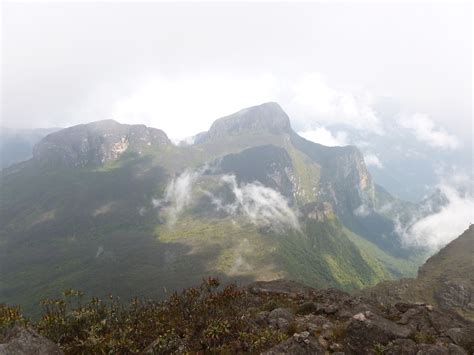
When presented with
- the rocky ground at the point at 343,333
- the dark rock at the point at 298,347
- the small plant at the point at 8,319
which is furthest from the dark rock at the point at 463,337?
the small plant at the point at 8,319

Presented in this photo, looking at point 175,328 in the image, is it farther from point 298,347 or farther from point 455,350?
point 455,350

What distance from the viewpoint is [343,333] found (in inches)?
2122

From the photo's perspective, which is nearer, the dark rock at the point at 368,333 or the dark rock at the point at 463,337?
the dark rock at the point at 368,333

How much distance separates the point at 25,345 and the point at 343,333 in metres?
42.5

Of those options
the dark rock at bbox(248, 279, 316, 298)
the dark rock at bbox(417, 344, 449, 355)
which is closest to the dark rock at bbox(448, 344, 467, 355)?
the dark rock at bbox(417, 344, 449, 355)

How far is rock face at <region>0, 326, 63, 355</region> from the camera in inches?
1854

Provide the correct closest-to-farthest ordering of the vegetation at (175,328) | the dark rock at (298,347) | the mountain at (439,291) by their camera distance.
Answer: the dark rock at (298,347)
the vegetation at (175,328)
the mountain at (439,291)

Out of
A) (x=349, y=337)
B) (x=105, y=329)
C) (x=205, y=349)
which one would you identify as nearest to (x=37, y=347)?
(x=205, y=349)

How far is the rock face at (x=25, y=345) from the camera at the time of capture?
1854 inches

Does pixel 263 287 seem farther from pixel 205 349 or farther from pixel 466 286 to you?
pixel 466 286

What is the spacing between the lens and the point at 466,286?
177 metres

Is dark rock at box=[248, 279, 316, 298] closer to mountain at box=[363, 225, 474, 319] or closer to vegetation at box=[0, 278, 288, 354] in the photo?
vegetation at box=[0, 278, 288, 354]

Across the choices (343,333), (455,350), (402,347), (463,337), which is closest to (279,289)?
(343,333)

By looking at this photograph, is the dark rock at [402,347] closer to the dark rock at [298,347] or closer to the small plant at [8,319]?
the dark rock at [298,347]
